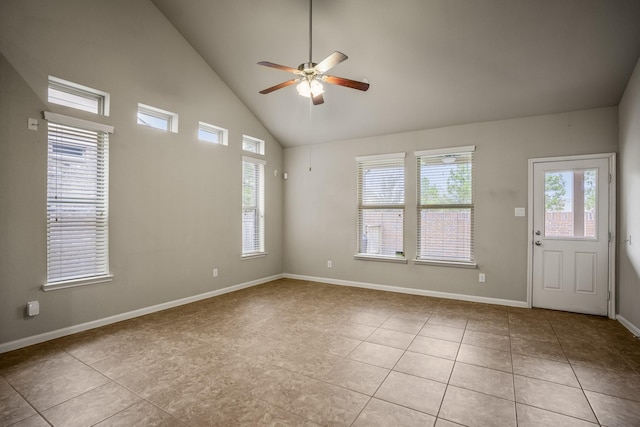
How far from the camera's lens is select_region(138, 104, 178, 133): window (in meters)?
4.15

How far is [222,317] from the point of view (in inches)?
158

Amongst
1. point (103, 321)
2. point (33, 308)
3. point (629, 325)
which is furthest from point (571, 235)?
point (33, 308)

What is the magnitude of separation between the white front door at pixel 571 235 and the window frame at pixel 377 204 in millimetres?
1861

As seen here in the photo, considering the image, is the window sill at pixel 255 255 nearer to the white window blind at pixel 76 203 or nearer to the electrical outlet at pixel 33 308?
the white window blind at pixel 76 203

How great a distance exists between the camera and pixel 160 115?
4.38 metres

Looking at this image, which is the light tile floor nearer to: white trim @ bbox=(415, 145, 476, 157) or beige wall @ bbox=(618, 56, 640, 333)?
beige wall @ bbox=(618, 56, 640, 333)

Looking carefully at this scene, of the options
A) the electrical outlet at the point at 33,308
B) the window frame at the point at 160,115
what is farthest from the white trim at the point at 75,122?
the electrical outlet at the point at 33,308

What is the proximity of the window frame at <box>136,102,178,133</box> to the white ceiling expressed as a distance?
1.14 meters

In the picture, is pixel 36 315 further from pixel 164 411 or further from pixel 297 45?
pixel 297 45

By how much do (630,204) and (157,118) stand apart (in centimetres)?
598

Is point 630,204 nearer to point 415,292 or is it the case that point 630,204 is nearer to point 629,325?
point 629,325

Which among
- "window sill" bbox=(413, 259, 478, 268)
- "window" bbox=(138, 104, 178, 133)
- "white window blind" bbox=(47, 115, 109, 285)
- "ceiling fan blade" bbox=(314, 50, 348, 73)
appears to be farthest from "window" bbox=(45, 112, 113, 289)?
"window sill" bbox=(413, 259, 478, 268)

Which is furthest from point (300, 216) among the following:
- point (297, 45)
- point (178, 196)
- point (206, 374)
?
point (206, 374)

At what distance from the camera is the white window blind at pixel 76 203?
330cm
